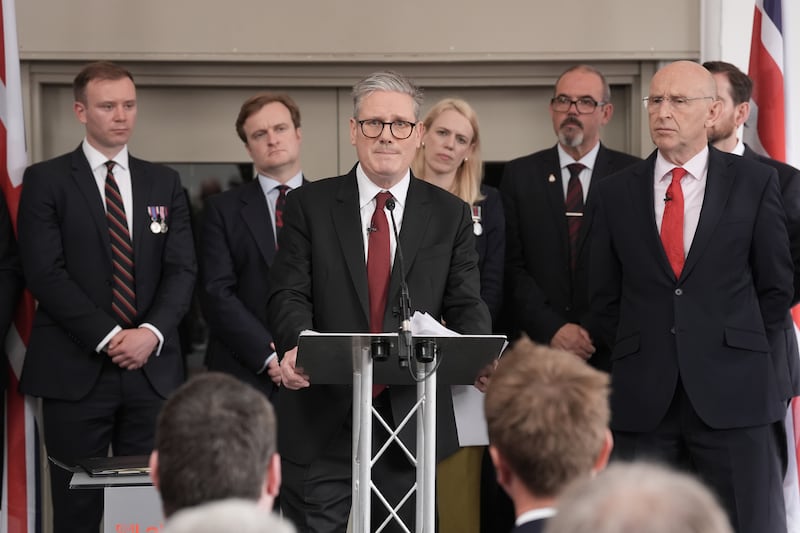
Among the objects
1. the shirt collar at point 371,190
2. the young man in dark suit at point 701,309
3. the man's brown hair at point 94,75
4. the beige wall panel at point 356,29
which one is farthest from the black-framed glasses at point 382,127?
the beige wall panel at point 356,29

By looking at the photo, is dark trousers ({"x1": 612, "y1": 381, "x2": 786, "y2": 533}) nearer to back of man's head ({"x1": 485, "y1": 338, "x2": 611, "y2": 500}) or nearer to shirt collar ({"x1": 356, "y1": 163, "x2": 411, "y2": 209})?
shirt collar ({"x1": 356, "y1": 163, "x2": 411, "y2": 209})

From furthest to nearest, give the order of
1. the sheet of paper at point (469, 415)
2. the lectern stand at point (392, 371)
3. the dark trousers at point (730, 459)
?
the sheet of paper at point (469, 415), the dark trousers at point (730, 459), the lectern stand at point (392, 371)

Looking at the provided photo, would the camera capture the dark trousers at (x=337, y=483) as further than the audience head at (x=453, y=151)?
No

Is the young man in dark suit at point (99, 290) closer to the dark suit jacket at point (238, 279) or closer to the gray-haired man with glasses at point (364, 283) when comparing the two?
the dark suit jacket at point (238, 279)

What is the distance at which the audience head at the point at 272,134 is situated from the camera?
514 centimetres

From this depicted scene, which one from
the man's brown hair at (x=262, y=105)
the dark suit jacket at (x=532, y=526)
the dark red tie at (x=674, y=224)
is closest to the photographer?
the dark suit jacket at (x=532, y=526)

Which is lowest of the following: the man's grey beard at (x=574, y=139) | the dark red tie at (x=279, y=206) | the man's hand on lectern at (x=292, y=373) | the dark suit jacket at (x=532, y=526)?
the dark suit jacket at (x=532, y=526)

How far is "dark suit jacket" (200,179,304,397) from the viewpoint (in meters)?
4.91

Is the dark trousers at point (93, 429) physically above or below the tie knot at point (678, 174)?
below

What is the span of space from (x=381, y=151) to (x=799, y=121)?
2.48 m

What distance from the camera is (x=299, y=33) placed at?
5777mm

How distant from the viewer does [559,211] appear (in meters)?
5.05

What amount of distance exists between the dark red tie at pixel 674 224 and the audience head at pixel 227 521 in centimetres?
290

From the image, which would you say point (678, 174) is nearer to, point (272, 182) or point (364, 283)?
point (364, 283)
